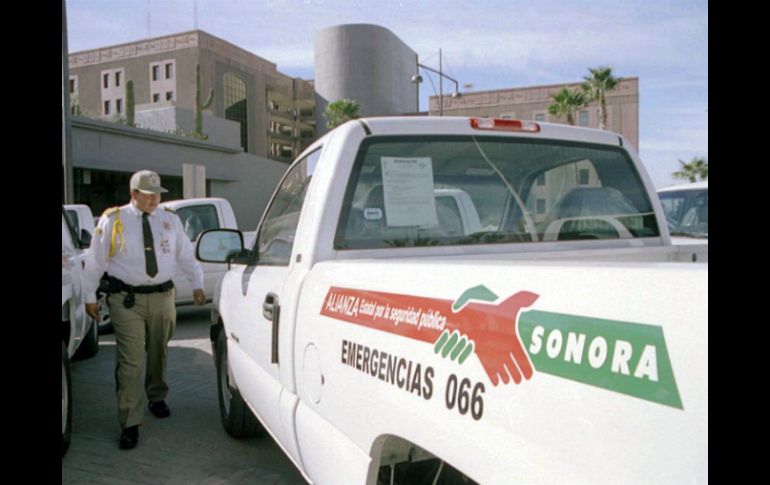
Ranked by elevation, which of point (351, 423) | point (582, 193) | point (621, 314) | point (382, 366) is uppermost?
point (582, 193)

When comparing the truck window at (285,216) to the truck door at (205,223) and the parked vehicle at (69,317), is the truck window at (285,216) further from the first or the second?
the truck door at (205,223)

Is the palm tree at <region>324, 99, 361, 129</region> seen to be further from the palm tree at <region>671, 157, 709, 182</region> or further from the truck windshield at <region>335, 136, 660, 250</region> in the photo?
the truck windshield at <region>335, 136, 660, 250</region>

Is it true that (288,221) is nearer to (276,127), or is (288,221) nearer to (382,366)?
(382,366)

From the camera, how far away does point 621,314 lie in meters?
1.15

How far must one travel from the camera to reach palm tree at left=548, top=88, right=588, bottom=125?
42656mm

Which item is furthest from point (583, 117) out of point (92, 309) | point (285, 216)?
point (285, 216)

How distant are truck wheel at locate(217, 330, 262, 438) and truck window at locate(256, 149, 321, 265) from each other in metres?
1.11

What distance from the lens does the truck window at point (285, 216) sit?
3080 millimetres

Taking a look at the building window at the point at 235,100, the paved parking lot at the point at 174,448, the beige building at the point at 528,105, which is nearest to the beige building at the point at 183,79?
the building window at the point at 235,100

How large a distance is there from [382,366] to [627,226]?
2028 millimetres

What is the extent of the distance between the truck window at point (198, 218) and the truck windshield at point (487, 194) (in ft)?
24.8

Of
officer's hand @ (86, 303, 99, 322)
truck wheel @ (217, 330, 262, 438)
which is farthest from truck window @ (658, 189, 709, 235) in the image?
officer's hand @ (86, 303, 99, 322)

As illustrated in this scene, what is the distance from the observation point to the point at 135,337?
4.60 meters
